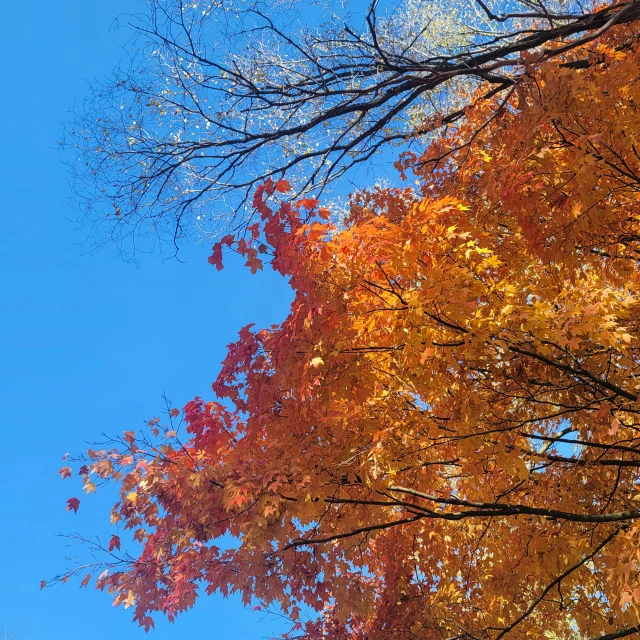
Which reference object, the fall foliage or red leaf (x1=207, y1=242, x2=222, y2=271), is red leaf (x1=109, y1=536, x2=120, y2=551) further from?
red leaf (x1=207, y1=242, x2=222, y2=271)

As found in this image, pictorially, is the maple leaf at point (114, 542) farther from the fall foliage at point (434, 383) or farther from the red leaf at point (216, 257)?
the red leaf at point (216, 257)

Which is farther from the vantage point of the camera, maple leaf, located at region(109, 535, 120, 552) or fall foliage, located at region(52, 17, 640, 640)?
maple leaf, located at region(109, 535, 120, 552)

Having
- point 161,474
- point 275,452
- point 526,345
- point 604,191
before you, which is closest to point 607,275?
point 604,191

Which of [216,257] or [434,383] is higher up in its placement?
[216,257]

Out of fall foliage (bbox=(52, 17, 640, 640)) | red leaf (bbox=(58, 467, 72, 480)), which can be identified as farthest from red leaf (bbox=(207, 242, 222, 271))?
red leaf (bbox=(58, 467, 72, 480))

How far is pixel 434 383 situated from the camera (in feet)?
14.3

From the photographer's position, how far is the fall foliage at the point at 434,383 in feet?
13.1

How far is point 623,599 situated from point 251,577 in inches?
115

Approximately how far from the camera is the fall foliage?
3.98m

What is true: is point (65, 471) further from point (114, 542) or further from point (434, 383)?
point (434, 383)

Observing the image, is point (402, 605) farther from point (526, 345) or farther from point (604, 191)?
point (604, 191)

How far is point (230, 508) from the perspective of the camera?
4.54m

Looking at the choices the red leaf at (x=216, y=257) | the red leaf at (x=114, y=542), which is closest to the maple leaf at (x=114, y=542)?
the red leaf at (x=114, y=542)

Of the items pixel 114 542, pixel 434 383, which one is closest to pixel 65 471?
pixel 114 542
